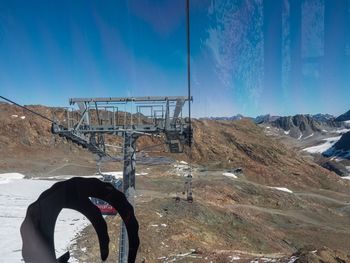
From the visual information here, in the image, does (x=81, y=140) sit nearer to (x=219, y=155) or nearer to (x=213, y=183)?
(x=213, y=183)

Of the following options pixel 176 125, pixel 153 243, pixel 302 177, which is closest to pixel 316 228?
pixel 153 243

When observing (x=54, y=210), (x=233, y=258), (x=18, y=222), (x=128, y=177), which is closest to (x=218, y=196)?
(x=18, y=222)

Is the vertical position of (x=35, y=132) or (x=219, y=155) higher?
(x=35, y=132)

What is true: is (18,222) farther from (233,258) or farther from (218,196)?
(218,196)

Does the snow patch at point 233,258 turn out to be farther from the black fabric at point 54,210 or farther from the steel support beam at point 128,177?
the black fabric at point 54,210

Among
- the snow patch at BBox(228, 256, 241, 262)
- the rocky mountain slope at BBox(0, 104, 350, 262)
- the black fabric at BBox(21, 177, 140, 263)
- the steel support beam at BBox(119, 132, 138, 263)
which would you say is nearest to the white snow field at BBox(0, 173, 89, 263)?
the rocky mountain slope at BBox(0, 104, 350, 262)

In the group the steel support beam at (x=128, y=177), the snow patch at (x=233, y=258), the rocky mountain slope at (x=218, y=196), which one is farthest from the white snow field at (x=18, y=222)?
the steel support beam at (x=128, y=177)
